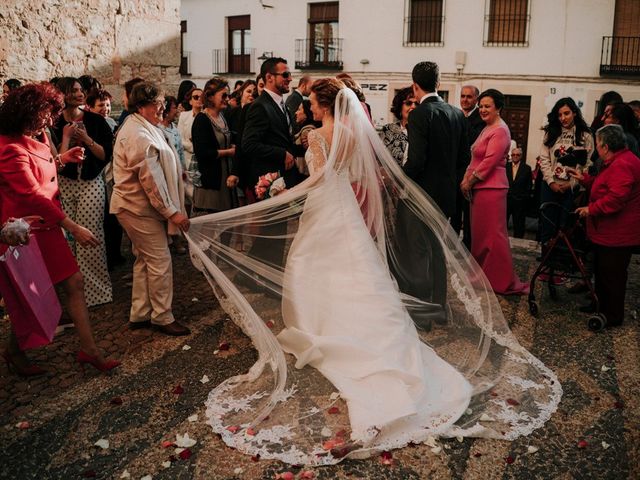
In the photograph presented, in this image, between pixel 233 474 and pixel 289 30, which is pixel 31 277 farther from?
pixel 289 30

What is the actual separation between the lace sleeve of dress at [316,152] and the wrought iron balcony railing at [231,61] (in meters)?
20.0

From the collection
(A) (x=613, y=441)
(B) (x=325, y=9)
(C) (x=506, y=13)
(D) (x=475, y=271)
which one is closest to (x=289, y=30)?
(B) (x=325, y=9)

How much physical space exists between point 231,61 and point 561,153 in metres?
19.8

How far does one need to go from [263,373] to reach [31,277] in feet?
4.78

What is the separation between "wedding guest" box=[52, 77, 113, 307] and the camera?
16.0 ft

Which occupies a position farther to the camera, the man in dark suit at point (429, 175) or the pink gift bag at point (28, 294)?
the man in dark suit at point (429, 175)

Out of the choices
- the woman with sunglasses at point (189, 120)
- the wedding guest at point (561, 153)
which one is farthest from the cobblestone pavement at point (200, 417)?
the woman with sunglasses at point (189, 120)

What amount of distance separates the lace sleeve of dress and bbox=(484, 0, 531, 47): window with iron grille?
16069 millimetres

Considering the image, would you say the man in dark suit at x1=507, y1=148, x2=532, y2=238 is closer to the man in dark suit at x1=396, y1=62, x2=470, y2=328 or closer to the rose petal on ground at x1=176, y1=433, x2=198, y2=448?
the man in dark suit at x1=396, y1=62, x2=470, y2=328

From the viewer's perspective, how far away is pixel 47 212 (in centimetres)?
358

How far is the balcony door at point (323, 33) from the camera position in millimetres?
21125

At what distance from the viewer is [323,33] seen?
21.5m

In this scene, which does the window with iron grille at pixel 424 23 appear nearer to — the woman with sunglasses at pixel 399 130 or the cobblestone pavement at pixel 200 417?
the woman with sunglasses at pixel 399 130

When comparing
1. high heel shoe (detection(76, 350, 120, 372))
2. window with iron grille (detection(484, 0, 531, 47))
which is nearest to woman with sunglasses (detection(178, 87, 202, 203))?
high heel shoe (detection(76, 350, 120, 372))
